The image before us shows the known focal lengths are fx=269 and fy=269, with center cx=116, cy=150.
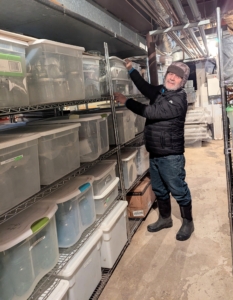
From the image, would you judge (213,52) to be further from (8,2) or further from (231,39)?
(8,2)

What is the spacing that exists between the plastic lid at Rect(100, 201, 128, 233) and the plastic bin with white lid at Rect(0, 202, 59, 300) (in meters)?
0.55

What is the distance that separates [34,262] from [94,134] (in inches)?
38.5

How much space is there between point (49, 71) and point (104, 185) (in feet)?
3.40

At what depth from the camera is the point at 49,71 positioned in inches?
58.9

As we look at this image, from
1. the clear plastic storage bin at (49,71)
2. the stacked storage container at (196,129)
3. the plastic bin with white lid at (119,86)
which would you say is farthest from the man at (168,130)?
the stacked storage container at (196,129)

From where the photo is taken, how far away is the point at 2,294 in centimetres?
120

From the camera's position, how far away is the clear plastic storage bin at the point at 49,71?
1458 millimetres

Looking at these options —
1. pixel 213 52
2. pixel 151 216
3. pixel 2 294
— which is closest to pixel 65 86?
pixel 2 294

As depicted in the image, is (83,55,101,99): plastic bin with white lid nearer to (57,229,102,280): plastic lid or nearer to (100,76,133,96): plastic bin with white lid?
(100,76,133,96): plastic bin with white lid

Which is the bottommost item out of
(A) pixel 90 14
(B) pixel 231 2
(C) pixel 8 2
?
(C) pixel 8 2

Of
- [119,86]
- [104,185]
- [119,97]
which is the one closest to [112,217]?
[104,185]

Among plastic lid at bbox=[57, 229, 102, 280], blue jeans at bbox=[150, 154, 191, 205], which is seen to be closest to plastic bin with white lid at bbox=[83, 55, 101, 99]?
blue jeans at bbox=[150, 154, 191, 205]

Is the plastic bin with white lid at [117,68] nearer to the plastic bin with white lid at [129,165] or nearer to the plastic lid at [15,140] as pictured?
the plastic bin with white lid at [129,165]

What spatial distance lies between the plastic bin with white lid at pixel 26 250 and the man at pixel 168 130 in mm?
1247
